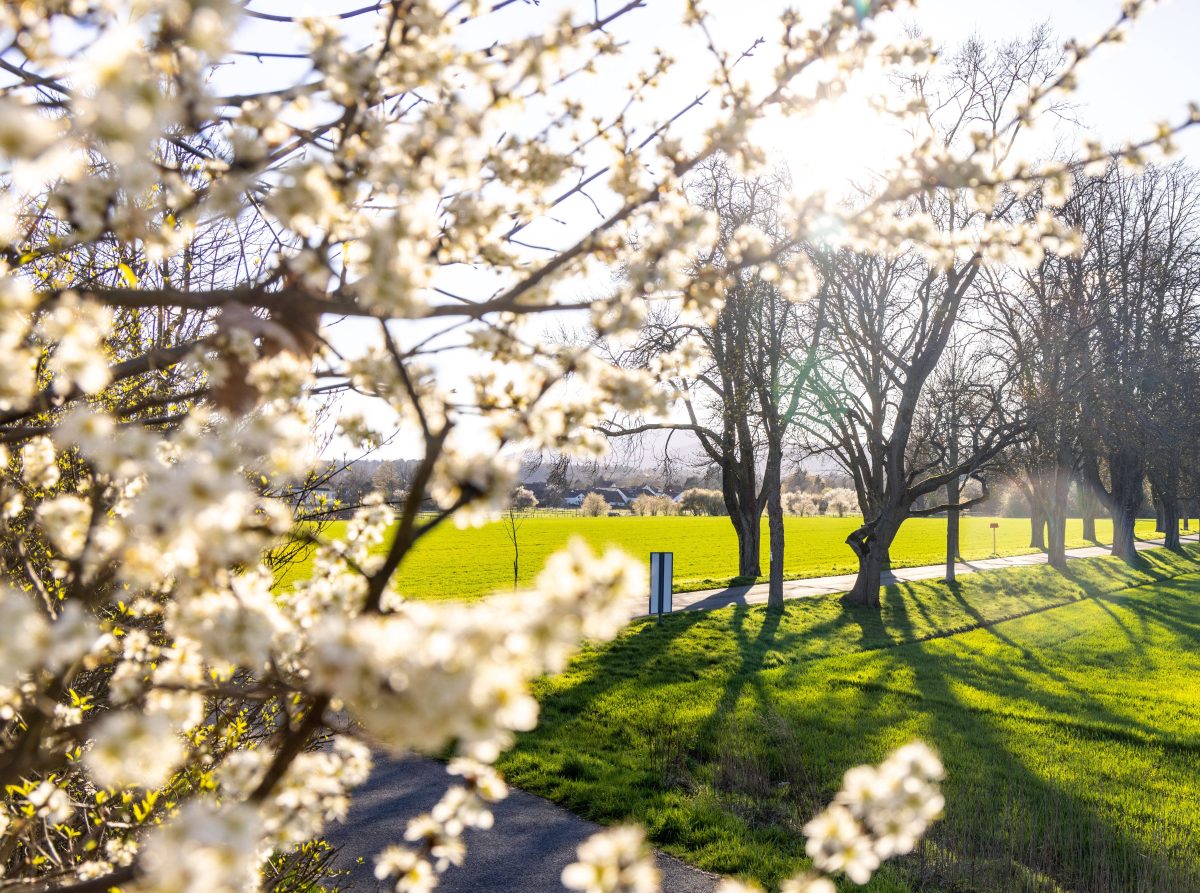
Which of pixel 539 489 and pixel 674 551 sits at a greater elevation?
pixel 539 489

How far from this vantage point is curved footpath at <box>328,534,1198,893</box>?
534cm

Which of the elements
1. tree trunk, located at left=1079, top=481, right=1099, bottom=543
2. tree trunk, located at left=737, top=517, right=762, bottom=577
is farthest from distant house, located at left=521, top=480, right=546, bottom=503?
tree trunk, located at left=1079, top=481, right=1099, bottom=543

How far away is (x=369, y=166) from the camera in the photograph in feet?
4.51

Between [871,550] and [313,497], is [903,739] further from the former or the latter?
[871,550]

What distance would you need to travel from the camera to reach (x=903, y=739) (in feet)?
26.8

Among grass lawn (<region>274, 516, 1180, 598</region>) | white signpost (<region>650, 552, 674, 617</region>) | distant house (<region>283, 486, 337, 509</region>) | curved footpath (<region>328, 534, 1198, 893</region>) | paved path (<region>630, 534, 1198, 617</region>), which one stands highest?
distant house (<region>283, 486, 337, 509</region>)

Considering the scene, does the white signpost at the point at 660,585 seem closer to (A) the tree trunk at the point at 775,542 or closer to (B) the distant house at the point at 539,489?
(A) the tree trunk at the point at 775,542

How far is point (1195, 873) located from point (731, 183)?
1362 centimetres

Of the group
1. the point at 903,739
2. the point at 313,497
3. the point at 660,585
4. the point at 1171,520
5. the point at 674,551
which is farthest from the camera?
the point at 674,551

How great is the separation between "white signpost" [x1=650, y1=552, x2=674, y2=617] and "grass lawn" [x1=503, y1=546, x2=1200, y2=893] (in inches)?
14.0

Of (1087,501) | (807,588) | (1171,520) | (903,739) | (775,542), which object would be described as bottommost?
(807,588)

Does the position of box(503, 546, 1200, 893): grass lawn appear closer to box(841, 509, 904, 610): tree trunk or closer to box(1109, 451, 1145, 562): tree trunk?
box(841, 509, 904, 610): tree trunk

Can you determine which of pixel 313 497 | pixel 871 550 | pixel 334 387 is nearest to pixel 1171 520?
pixel 871 550

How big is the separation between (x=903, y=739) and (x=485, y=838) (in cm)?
452
